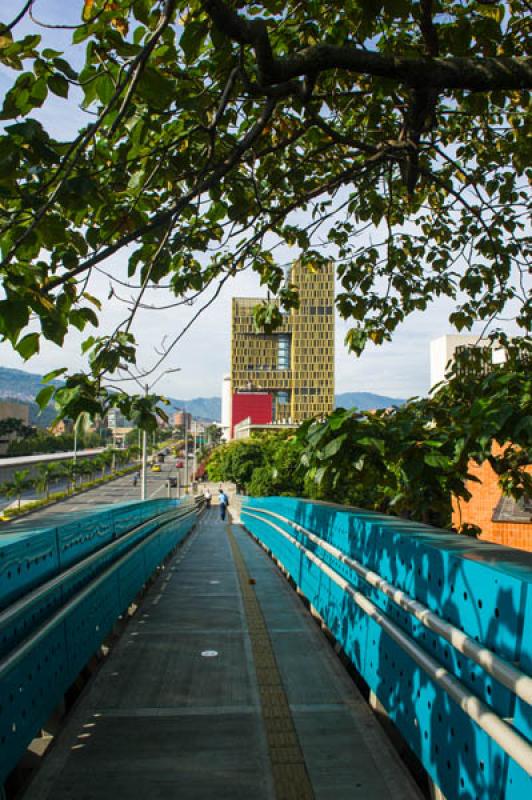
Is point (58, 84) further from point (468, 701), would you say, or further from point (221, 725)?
point (221, 725)

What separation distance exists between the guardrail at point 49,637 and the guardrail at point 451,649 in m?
2.09

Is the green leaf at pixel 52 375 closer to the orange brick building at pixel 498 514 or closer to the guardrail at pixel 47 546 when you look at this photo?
the guardrail at pixel 47 546

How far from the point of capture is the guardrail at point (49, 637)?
337cm

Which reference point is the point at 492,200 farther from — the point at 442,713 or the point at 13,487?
the point at 13,487

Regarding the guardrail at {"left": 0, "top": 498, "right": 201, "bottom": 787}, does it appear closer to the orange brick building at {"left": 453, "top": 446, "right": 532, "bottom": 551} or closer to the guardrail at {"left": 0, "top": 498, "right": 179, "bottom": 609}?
the guardrail at {"left": 0, "top": 498, "right": 179, "bottom": 609}

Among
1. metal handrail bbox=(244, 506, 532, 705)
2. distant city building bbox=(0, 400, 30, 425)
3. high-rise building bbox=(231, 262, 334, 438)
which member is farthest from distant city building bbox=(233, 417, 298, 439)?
metal handrail bbox=(244, 506, 532, 705)

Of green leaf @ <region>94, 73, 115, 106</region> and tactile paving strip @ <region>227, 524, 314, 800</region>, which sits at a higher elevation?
green leaf @ <region>94, 73, 115, 106</region>

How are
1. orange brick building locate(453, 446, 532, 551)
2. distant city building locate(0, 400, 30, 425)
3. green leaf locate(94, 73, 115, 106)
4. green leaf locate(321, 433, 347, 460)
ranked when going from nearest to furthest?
green leaf locate(94, 73, 115, 106), green leaf locate(321, 433, 347, 460), orange brick building locate(453, 446, 532, 551), distant city building locate(0, 400, 30, 425)

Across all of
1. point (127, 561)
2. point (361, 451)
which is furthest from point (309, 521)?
point (361, 451)

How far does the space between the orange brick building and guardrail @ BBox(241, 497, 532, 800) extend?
9329mm

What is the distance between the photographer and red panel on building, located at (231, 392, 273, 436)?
151375 mm

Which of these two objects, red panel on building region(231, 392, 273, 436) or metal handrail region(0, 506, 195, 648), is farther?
red panel on building region(231, 392, 273, 436)

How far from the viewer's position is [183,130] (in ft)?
17.9

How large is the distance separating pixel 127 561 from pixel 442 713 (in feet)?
16.2
